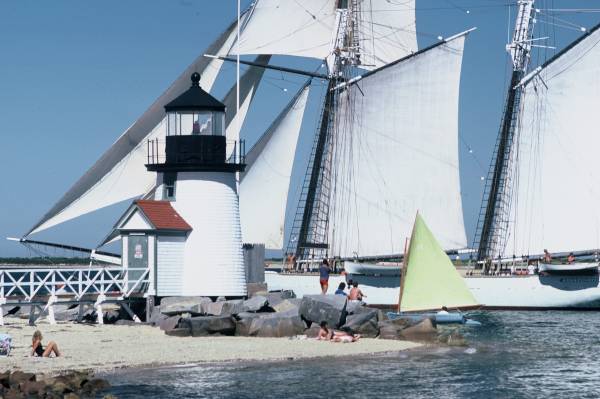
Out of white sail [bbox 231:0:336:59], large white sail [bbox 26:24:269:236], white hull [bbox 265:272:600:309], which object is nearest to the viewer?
large white sail [bbox 26:24:269:236]

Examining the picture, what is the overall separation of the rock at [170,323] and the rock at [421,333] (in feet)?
20.5

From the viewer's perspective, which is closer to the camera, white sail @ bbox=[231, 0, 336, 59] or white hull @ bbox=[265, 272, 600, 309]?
white sail @ bbox=[231, 0, 336, 59]

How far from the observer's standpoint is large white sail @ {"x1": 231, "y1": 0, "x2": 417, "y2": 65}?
5494cm

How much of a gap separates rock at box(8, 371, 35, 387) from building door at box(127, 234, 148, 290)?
13.3 meters

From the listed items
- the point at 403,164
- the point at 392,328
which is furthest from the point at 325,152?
the point at 392,328

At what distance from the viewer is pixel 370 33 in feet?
206

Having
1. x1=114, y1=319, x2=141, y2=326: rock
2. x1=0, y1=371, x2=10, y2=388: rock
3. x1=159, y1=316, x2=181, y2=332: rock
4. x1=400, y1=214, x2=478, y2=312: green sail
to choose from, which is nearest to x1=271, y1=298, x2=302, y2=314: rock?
x1=159, y1=316, x2=181, y2=332: rock

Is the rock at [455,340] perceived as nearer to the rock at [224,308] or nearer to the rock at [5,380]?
the rock at [224,308]

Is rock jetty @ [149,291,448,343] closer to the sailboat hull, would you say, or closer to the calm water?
the calm water

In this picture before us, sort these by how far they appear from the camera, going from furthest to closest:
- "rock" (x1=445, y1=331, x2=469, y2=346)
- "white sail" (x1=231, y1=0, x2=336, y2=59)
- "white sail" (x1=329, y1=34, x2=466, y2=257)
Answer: "white sail" (x1=329, y1=34, x2=466, y2=257)
"white sail" (x1=231, y1=0, x2=336, y2=59)
"rock" (x1=445, y1=331, x2=469, y2=346)

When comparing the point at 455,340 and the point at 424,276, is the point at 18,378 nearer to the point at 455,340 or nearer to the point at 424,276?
the point at 455,340

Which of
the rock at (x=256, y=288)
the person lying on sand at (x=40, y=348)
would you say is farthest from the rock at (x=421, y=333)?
the person lying on sand at (x=40, y=348)

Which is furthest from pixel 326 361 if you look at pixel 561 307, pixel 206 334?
pixel 561 307

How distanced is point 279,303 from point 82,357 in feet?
31.3
